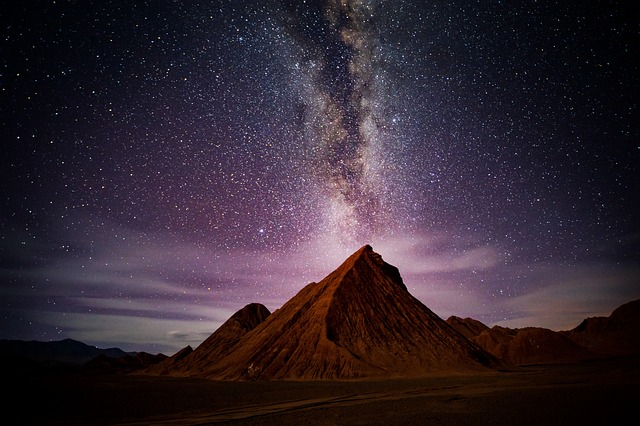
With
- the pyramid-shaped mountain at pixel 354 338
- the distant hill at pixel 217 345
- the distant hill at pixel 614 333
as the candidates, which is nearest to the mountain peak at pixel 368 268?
the pyramid-shaped mountain at pixel 354 338

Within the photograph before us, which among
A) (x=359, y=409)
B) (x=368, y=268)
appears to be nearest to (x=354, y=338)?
(x=368, y=268)

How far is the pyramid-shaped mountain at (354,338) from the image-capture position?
6412cm

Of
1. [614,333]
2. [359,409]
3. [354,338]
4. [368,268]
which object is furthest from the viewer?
[614,333]

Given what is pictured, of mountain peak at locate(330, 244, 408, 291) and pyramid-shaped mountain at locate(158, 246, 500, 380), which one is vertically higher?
mountain peak at locate(330, 244, 408, 291)

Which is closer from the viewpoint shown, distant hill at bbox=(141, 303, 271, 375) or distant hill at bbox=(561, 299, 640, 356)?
distant hill at bbox=(141, 303, 271, 375)

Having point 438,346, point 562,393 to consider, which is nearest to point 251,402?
point 562,393

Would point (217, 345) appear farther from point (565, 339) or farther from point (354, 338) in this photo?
point (565, 339)

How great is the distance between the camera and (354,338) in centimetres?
7119

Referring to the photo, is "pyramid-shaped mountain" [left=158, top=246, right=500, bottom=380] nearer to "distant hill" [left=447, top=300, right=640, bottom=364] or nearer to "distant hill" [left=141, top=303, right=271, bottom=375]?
"distant hill" [left=141, top=303, right=271, bottom=375]

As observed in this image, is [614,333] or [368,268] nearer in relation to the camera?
[368,268]

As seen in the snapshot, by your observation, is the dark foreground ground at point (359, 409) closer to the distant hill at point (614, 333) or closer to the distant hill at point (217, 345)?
the distant hill at point (217, 345)

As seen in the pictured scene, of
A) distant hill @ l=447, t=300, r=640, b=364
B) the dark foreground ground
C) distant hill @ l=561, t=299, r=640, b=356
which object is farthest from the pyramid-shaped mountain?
distant hill @ l=561, t=299, r=640, b=356

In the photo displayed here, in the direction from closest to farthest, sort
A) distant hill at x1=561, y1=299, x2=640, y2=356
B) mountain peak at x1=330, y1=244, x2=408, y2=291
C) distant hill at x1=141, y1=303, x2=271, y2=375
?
mountain peak at x1=330, y1=244, x2=408, y2=291 → distant hill at x1=141, y1=303, x2=271, y2=375 → distant hill at x1=561, y1=299, x2=640, y2=356

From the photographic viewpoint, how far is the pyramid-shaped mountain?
64125 mm
